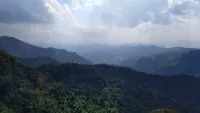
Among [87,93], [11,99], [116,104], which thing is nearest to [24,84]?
[11,99]

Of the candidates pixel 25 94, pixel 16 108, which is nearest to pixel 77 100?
pixel 25 94

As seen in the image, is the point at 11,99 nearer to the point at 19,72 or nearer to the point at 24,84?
the point at 24,84

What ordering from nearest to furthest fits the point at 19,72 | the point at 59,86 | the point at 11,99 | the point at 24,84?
the point at 11,99 < the point at 24,84 < the point at 19,72 < the point at 59,86

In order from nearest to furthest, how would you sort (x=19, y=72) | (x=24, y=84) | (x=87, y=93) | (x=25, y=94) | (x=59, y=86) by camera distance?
(x=25, y=94) < (x=24, y=84) < (x=19, y=72) < (x=59, y=86) < (x=87, y=93)

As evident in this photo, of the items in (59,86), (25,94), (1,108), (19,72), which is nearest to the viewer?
(1,108)

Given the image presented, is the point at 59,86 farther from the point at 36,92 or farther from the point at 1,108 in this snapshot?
the point at 1,108

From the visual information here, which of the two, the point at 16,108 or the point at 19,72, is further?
the point at 19,72

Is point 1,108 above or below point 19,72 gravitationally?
below

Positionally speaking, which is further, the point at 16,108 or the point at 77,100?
the point at 77,100

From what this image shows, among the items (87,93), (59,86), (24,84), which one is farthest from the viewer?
(87,93)
